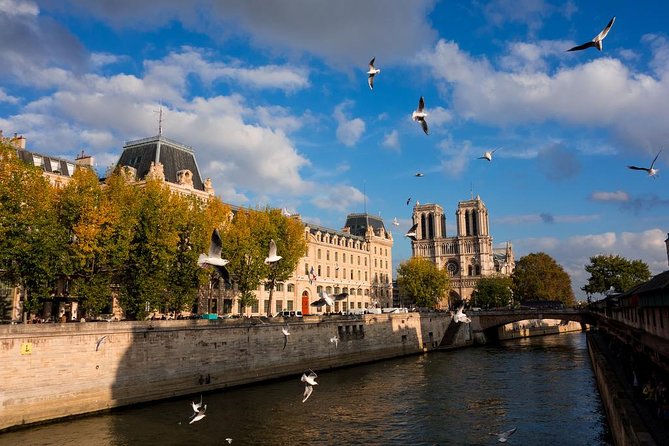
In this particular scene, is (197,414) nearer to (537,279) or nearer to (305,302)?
(305,302)

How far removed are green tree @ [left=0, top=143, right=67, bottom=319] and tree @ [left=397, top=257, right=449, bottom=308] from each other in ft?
289

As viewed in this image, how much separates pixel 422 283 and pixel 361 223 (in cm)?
1946

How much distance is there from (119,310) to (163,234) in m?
16.0

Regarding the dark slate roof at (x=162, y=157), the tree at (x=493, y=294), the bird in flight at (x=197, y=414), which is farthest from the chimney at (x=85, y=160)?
the tree at (x=493, y=294)

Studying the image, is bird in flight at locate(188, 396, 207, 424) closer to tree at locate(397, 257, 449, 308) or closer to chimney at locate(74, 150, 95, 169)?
chimney at locate(74, 150, 95, 169)

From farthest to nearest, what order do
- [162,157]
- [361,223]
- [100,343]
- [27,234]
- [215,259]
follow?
[361,223] → [162,157] → [27,234] → [100,343] → [215,259]

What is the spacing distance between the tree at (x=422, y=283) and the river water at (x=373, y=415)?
212 ft

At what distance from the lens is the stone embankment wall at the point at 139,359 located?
37062 millimetres

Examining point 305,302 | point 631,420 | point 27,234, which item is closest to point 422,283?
point 305,302

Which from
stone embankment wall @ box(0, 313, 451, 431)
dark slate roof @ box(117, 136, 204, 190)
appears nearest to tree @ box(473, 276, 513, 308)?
stone embankment wall @ box(0, 313, 451, 431)

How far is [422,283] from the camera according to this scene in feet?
412

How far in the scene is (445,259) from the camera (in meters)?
195

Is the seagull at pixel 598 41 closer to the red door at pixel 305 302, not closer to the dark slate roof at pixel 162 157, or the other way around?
the dark slate roof at pixel 162 157

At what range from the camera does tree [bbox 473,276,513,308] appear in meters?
151
